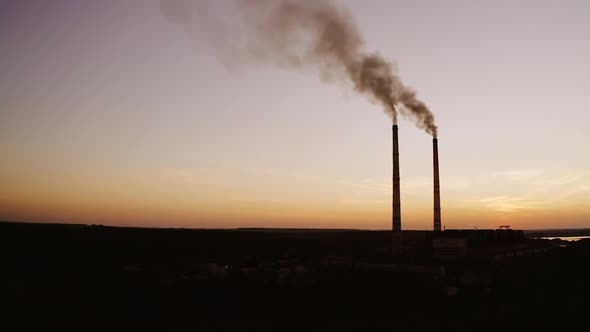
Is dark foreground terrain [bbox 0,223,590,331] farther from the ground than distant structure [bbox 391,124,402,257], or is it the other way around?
distant structure [bbox 391,124,402,257]

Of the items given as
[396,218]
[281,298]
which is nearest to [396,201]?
[396,218]

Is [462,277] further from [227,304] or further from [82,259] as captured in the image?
[82,259]

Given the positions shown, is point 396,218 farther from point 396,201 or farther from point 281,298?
point 281,298

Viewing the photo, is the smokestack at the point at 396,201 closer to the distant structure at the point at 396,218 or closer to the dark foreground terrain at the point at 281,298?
the distant structure at the point at 396,218

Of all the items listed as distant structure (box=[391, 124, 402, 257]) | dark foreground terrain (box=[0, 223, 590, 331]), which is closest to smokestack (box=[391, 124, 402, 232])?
distant structure (box=[391, 124, 402, 257])

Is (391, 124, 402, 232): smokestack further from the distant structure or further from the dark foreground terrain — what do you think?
the dark foreground terrain

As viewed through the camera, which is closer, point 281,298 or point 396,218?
point 281,298

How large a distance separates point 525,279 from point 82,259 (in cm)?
3737

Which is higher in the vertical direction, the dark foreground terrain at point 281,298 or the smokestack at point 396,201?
the smokestack at point 396,201

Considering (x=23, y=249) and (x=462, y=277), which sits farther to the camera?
(x=23, y=249)

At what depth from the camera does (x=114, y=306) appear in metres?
23.9

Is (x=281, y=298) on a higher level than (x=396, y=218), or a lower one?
lower

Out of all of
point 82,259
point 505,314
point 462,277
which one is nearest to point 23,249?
point 82,259

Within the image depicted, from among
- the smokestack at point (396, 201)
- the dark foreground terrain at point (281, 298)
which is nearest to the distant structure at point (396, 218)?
the smokestack at point (396, 201)
